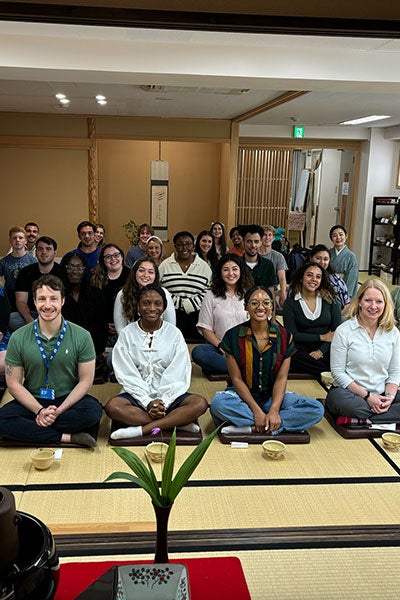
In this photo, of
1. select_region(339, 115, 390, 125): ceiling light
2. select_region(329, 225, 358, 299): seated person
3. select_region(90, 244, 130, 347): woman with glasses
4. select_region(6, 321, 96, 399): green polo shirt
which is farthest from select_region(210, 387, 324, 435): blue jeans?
select_region(339, 115, 390, 125): ceiling light

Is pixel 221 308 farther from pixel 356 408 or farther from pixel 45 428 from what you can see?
pixel 45 428

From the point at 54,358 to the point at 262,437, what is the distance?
1385 millimetres

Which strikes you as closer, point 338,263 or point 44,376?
point 44,376

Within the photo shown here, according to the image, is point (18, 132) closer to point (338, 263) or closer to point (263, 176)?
point (263, 176)

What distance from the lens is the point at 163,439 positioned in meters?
3.53

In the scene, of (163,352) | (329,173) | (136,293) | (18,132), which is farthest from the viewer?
(329,173)

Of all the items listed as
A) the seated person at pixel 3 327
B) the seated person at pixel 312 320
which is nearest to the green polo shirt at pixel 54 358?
the seated person at pixel 3 327

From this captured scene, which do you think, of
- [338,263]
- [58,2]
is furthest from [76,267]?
[58,2]

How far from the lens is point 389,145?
33.8 feet

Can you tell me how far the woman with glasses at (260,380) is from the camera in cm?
362

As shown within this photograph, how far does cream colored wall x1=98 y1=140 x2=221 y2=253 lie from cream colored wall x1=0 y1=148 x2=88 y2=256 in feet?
3.63

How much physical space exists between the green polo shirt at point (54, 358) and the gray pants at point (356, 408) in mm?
1663

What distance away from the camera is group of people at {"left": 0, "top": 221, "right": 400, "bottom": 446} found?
3.42 m

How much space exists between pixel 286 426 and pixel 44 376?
5.13ft
